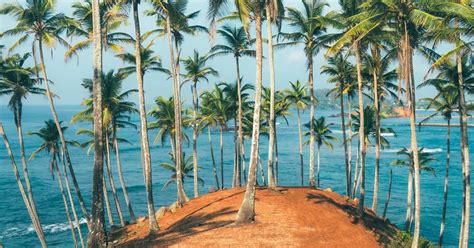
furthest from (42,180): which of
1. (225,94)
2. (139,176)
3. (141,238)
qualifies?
(141,238)

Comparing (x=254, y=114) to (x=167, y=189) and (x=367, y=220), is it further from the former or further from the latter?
(x=167, y=189)

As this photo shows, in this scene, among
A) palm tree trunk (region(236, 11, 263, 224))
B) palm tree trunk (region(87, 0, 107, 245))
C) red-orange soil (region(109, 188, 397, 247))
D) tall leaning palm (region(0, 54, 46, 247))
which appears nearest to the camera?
palm tree trunk (region(87, 0, 107, 245))

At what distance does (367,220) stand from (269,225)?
777cm

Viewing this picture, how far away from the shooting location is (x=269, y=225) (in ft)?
59.6

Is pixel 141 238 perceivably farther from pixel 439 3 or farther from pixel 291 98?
pixel 291 98

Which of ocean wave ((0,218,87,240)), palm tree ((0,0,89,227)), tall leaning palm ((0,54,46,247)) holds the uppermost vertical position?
palm tree ((0,0,89,227))

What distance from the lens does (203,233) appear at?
17.7 m

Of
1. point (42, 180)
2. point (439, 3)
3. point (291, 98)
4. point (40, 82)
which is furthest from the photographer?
point (42, 180)

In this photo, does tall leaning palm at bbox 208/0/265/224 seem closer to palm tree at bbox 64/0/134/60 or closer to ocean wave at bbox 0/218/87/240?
palm tree at bbox 64/0/134/60

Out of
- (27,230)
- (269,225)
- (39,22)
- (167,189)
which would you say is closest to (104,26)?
(39,22)

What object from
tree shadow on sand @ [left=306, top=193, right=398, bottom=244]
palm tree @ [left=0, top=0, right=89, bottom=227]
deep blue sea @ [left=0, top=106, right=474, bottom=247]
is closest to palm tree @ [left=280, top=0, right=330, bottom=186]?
tree shadow on sand @ [left=306, top=193, right=398, bottom=244]

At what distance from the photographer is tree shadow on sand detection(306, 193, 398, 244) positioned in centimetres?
2098

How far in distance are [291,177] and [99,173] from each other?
210 feet

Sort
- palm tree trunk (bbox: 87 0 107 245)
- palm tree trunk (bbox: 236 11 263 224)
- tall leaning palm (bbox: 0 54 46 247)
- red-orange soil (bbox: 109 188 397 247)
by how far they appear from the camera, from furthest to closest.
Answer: tall leaning palm (bbox: 0 54 46 247) < palm tree trunk (bbox: 236 11 263 224) < red-orange soil (bbox: 109 188 397 247) < palm tree trunk (bbox: 87 0 107 245)
